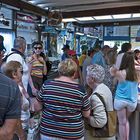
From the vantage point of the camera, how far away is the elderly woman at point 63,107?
7.92 feet

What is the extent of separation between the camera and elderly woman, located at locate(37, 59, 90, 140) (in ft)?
7.92

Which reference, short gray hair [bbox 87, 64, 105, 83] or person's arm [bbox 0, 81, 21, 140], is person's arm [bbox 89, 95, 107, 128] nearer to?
short gray hair [bbox 87, 64, 105, 83]

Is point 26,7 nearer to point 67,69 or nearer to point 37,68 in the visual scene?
point 37,68

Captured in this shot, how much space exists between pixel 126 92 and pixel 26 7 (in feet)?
12.3

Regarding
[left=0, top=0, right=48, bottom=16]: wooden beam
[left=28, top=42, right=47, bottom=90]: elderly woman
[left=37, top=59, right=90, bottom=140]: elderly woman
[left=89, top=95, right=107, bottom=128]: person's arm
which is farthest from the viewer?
[left=0, top=0, right=48, bottom=16]: wooden beam

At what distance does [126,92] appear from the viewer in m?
3.71

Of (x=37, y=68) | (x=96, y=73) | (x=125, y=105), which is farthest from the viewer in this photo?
(x=37, y=68)

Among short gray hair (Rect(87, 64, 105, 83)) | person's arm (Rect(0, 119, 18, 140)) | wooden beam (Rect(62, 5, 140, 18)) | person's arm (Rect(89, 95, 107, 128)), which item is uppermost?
wooden beam (Rect(62, 5, 140, 18))

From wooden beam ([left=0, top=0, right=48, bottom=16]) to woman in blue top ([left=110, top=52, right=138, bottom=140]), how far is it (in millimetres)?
3003

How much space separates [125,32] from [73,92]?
9956mm

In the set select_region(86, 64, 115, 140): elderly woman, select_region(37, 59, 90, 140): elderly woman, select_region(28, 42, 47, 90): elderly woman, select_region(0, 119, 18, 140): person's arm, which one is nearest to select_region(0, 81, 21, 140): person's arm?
select_region(0, 119, 18, 140): person's arm

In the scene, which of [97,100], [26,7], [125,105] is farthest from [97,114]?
[26,7]

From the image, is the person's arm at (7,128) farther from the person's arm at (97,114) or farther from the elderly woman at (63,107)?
the person's arm at (97,114)

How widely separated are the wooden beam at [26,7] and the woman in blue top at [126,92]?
9.85 ft
